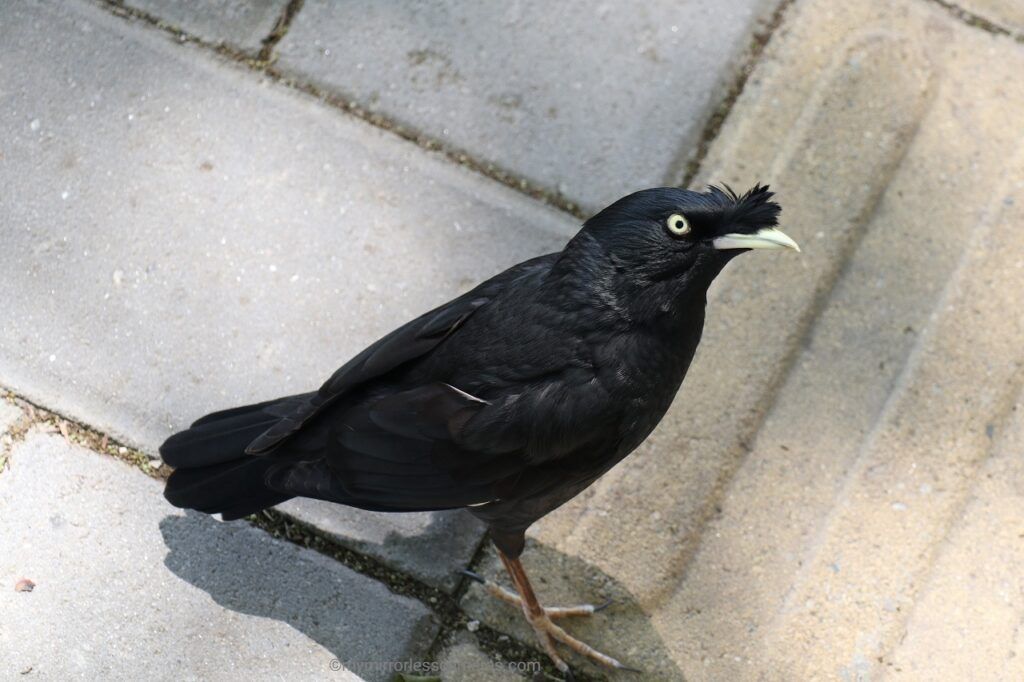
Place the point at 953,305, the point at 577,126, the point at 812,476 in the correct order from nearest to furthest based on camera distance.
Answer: the point at 812,476
the point at 953,305
the point at 577,126

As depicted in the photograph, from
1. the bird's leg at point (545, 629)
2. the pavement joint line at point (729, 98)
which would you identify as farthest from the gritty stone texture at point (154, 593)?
the pavement joint line at point (729, 98)

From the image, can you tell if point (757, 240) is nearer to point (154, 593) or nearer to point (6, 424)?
point (154, 593)

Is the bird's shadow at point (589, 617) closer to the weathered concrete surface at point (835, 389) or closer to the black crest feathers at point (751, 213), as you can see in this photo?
the weathered concrete surface at point (835, 389)

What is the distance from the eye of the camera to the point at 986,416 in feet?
11.9

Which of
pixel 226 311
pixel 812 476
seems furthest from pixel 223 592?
pixel 812 476

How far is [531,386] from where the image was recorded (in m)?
2.89

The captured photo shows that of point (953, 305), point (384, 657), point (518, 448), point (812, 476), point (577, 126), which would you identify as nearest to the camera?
point (518, 448)

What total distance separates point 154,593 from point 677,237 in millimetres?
1662

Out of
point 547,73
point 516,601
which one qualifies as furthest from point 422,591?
point 547,73

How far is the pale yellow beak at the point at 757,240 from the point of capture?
2744 mm

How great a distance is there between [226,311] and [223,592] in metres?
0.87

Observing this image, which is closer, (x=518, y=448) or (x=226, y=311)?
(x=518, y=448)

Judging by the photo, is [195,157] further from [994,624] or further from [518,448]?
[994,624]

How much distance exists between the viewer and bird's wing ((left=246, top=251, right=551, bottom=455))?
3.04m
